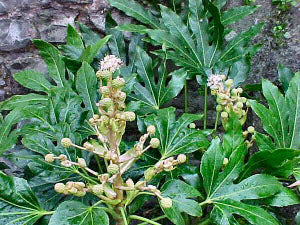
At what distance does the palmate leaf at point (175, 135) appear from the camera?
1202mm

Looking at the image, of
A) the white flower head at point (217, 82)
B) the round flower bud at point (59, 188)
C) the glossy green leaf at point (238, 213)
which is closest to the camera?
the round flower bud at point (59, 188)

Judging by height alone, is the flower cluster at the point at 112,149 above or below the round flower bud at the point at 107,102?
below

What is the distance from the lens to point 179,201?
1.07 m

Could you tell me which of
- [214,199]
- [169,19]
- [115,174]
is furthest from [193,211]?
[169,19]

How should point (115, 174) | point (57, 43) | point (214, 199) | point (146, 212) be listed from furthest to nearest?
point (146, 212) → point (57, 43) → point (214, 199) → point (115, 174)

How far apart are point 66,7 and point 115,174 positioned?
908 mm

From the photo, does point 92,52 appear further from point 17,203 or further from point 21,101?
point 17,203

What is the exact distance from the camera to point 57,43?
1616 mm

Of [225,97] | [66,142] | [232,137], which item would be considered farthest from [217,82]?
[66,142]

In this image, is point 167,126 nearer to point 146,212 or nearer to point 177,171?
point 177,171

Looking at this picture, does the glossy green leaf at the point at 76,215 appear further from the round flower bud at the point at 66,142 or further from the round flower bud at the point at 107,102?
the round flower bud at the point at 107,102

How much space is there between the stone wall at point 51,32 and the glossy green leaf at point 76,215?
0.78 meters

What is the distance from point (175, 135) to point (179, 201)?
238 millimetres

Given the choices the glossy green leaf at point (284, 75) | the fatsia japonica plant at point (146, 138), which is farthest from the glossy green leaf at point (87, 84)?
the glossy green leaf at point (284, 75)
